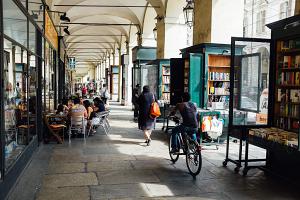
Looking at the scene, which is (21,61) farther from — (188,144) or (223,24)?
(223,24)

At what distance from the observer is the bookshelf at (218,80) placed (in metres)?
9.16

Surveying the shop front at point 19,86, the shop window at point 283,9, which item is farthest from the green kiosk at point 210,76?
the shop window at point 283,9

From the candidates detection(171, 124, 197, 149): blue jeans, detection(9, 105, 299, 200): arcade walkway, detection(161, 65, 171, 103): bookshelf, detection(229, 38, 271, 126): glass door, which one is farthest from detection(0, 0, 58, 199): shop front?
detection(161, 65, 171, 103): bookshelf

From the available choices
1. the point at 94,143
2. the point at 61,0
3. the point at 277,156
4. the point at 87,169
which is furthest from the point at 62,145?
the point at 61,0

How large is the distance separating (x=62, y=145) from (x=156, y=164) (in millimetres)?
2889

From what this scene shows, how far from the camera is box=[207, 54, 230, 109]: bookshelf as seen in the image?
916cm

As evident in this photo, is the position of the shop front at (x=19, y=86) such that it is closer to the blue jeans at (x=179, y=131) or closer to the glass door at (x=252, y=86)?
the blue jeans at (x=179, y=131)

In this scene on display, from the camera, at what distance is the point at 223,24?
369 inches

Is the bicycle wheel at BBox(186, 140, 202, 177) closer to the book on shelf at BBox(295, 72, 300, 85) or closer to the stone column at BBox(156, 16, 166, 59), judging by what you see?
the book on shelf at BBox(295, 72, 300, 85)

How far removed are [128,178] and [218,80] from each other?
4626 millimetres

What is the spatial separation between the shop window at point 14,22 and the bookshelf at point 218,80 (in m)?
4.83

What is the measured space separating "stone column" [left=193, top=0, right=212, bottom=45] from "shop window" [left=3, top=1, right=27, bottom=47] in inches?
198

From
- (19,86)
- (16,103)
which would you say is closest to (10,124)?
(16,103)

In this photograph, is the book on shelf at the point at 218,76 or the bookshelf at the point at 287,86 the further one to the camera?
the book on shelf at the point at 218,76
